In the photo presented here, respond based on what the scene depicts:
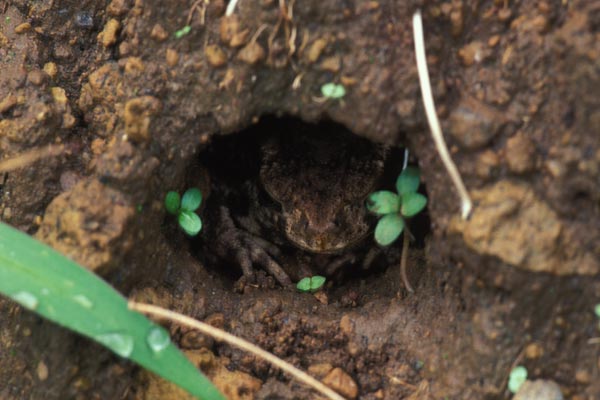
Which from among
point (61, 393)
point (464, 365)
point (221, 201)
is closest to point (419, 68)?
point (464, 365)

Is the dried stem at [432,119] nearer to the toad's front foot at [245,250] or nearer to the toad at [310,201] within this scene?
the toad at [310,201]

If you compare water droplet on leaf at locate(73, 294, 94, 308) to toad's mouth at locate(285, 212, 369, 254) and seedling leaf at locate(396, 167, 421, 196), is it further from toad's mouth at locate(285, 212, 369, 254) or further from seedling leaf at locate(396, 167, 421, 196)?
toad's mouth at locate(285, 212, 369, 254)

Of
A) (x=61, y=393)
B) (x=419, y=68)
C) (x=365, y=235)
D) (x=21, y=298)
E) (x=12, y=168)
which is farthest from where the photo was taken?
(x=365, y=235)

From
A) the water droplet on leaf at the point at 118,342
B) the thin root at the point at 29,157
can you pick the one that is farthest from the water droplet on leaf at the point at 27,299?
the thin root at the point at 29,157

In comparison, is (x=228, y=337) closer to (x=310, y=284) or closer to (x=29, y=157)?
(x=310, y=284)

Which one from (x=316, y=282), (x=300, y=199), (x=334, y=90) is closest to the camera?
(x=334, y=90)

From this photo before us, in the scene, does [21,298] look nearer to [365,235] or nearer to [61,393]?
[61,393]

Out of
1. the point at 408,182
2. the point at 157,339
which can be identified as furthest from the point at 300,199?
the point at 157,339
